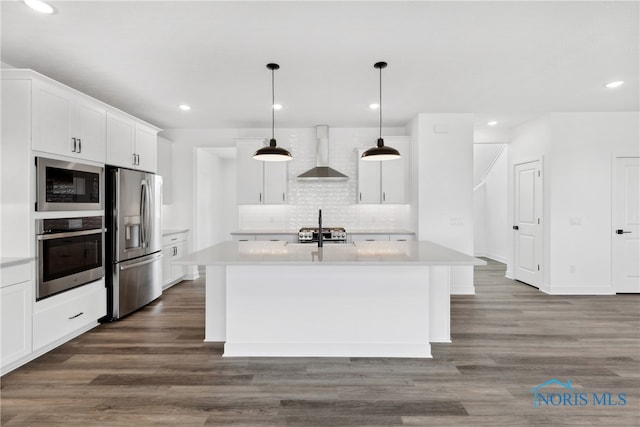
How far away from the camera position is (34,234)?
2854 millimetres

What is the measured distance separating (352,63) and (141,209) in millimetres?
3051

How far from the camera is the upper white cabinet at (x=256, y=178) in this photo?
5.49 metres

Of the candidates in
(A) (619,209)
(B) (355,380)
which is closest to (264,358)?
(B) (355,380)

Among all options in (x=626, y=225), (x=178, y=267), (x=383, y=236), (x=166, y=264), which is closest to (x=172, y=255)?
(x=166, y=264)

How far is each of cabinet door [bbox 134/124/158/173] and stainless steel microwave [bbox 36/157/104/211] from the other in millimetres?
763

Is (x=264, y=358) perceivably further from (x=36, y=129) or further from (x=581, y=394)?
(x=36, y=129)

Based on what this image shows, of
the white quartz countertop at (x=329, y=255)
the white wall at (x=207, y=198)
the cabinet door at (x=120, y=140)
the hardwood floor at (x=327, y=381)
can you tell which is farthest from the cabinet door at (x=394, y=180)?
the cabinet door at (x=120, y=140)

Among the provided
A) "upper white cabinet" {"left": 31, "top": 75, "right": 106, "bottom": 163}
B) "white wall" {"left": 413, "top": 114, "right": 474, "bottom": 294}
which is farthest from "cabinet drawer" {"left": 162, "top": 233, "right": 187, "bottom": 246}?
"white wall" {"left": 413, "top": 114, "right": 474, "bottom": 294}

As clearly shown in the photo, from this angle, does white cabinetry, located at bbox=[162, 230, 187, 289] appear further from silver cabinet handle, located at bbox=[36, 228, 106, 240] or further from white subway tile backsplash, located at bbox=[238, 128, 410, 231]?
silver cabinet handle, located at bbox=[36, 228, 106, 240]

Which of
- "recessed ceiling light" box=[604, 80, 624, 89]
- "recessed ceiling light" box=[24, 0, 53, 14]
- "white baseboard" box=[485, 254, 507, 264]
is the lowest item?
"white baseboard" box=[485, 254, 507, 264]

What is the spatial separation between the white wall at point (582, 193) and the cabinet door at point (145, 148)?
5.72m

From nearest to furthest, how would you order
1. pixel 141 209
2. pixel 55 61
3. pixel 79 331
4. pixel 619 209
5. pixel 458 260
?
pixel 458 260, pixel 55 61, pixel 79 331, pixel 141 209, pixel 619 209

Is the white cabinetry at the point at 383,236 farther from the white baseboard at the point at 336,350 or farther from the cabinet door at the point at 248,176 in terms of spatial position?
the white baseboard at the point at 336,350

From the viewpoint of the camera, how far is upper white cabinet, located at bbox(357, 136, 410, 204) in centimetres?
543
